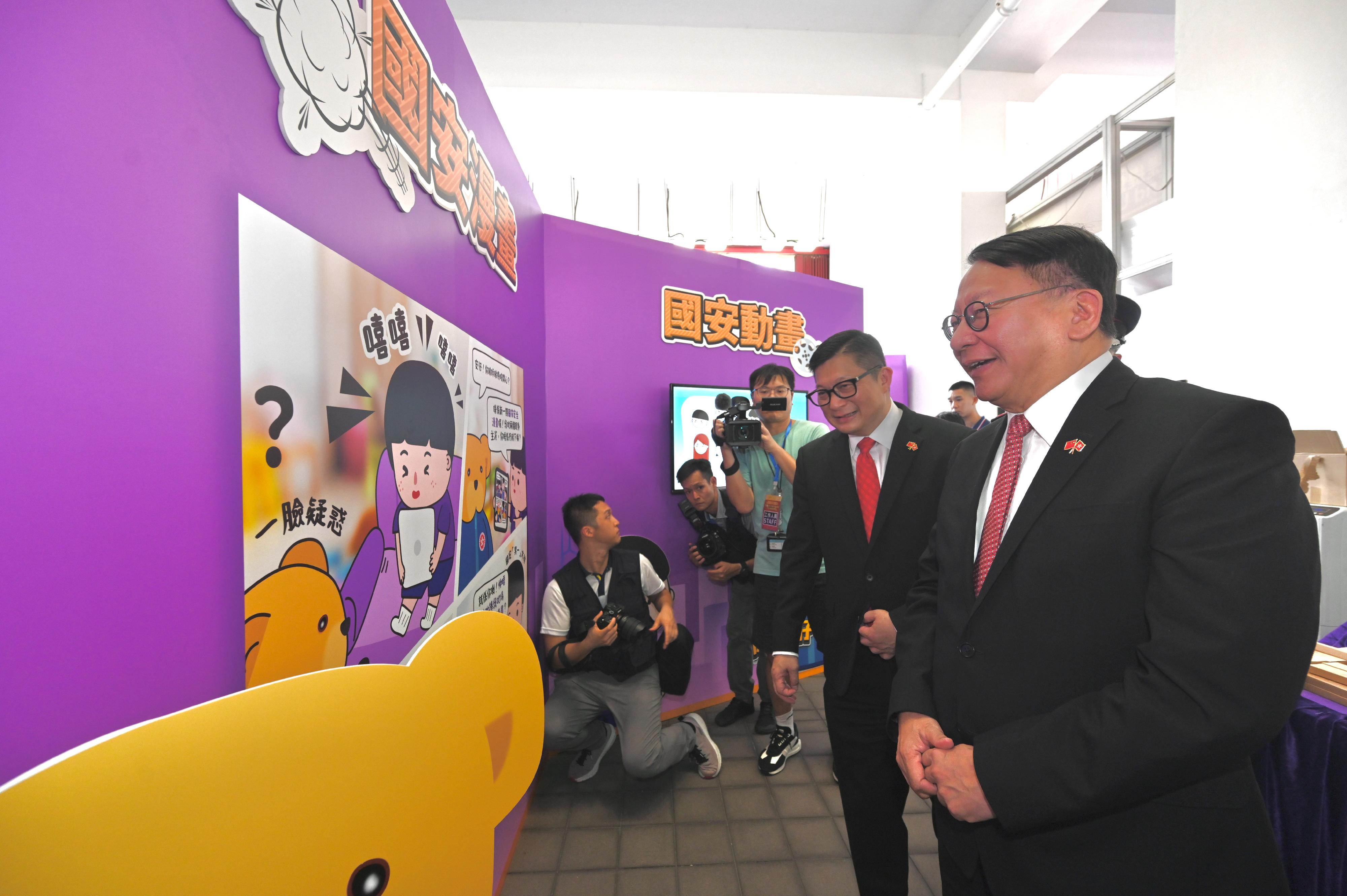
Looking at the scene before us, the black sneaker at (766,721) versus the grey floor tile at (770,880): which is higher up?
the black sneaker at (766,721)

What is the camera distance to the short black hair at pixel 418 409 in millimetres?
1303

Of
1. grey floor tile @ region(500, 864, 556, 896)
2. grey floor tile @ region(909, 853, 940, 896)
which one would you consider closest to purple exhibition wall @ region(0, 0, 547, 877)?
grey floor tile @ region(500, 864, 556, 896)

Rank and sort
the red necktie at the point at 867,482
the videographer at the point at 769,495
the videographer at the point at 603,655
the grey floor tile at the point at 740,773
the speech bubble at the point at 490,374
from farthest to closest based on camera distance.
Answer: the videographer at the point at 769,495, the grey floor tile at the point at 740,773, the videographer at the point at 603,655, the speech bubble at the point at 490,374, the red necktie at the point at 867,482

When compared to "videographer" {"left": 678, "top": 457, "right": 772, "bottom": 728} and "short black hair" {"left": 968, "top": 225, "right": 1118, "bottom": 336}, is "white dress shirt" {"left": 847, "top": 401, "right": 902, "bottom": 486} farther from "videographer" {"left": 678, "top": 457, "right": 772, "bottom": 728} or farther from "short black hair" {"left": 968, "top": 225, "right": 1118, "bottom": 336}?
"videographer" {"left": 678, "top": 457, "right": 772, "bottom": 728}

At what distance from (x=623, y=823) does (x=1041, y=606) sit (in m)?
2.10

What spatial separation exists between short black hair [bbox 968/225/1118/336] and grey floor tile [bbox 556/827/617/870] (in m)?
2.31

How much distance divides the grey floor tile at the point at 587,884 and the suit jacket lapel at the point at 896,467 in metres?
1.55

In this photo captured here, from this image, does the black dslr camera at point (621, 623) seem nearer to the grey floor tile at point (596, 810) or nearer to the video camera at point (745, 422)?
the grey floor tile at point (596, 810)

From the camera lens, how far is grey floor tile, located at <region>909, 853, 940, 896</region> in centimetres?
199

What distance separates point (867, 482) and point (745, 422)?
46.1 inches

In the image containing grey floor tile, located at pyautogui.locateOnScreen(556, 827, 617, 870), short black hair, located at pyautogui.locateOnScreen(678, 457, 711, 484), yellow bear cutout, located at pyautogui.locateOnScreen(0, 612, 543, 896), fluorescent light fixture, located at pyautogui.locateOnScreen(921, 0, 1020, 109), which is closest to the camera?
yellow bear cutout, located at pyautogui.locateOnScreen(0, 612, 543, 896)

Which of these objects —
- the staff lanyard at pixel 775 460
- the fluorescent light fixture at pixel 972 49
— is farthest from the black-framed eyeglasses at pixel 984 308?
the fluorescent light fixture at pixel 972 49

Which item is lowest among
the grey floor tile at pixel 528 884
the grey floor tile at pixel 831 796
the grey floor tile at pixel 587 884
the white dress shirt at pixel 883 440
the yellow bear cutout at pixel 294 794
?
the grey floor tile at pixel 528 884

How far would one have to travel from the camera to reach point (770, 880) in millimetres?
2053
